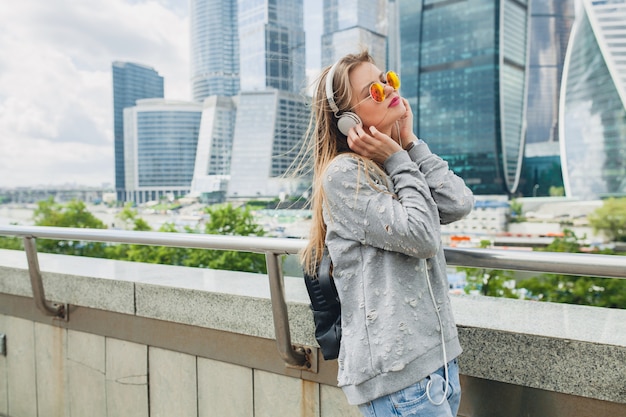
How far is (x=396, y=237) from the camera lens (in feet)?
4.16

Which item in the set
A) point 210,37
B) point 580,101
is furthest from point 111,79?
point 580,101

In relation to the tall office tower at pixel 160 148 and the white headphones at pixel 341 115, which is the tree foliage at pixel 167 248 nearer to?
the white headphones at pixel 341 115

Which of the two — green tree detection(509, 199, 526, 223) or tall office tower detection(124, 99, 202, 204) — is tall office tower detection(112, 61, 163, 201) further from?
green tree detection(509, 199, 526, 223)

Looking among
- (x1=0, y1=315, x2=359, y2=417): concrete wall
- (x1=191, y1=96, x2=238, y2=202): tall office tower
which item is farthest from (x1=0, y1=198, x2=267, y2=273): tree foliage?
(x1=191, y1=96, x2=238, y2=202): tall office tower

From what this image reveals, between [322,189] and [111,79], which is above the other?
[111,79]

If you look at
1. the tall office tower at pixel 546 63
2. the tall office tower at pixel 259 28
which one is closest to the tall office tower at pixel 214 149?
the tall office tower at pixel 259 28

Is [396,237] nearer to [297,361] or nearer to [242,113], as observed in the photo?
[297,361]

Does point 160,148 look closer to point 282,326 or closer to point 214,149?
point 214,149

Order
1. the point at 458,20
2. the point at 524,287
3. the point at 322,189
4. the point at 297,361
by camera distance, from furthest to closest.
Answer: the point at 458,20 < the point at 524,287 < the point at 297,361 < the point at 322,189

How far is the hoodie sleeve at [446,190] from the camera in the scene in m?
1.36

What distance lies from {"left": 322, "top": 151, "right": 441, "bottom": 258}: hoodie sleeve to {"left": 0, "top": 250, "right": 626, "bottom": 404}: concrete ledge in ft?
1.65

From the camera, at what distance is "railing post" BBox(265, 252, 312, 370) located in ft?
6.39

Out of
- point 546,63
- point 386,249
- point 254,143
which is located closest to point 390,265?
point 386,249

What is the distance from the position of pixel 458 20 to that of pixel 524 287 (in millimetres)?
71755
